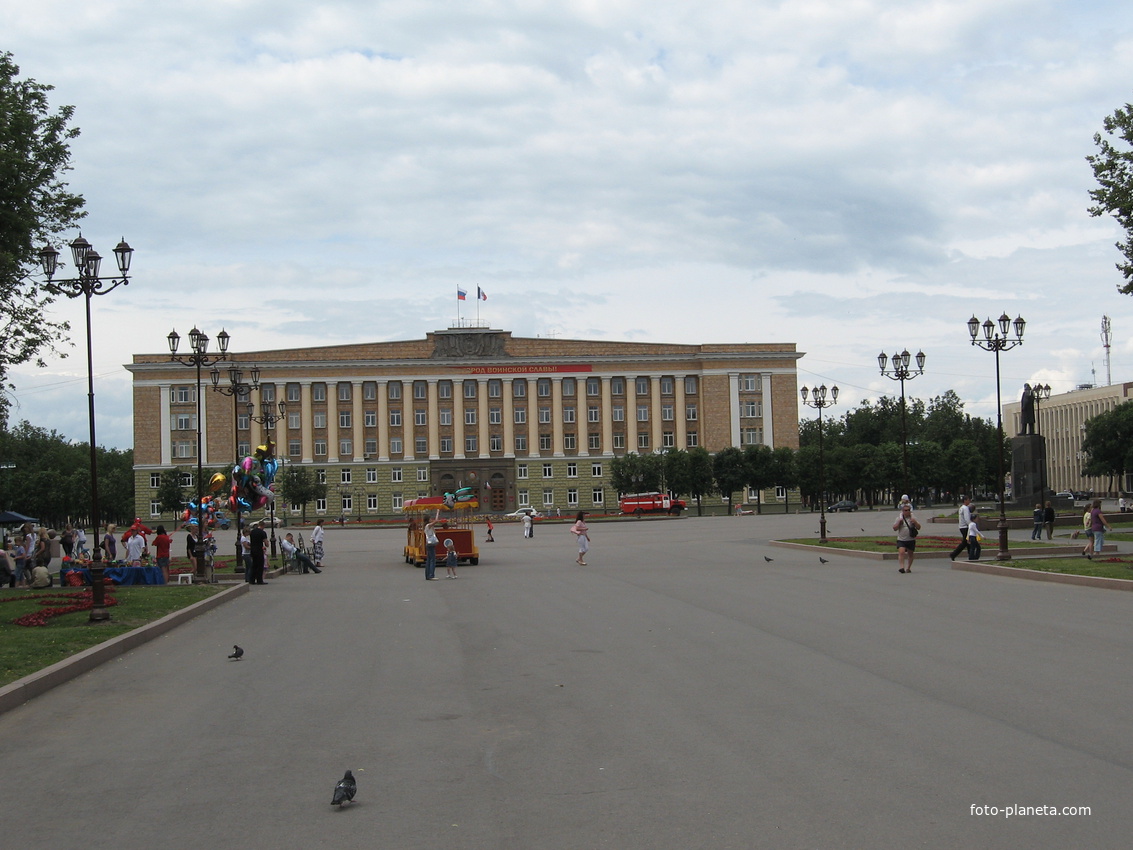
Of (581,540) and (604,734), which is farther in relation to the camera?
(581,540)

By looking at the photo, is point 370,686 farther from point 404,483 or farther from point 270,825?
point 404,483

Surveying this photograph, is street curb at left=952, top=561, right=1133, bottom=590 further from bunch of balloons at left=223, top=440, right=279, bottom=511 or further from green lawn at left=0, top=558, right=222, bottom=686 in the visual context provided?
bunch of balloons at left=223, top=440, right=279, bottom=511

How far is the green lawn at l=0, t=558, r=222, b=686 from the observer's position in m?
12.6

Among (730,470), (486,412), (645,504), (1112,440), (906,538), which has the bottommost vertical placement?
(645,504)

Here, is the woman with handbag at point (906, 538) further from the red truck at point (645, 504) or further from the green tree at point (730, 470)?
the green tree at point (730, 470)

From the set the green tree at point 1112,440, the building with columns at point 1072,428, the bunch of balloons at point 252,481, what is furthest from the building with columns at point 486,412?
the bunch of balloons at point 252,481

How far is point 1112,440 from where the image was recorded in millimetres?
95312

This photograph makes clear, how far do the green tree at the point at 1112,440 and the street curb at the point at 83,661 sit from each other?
92065 millimetres

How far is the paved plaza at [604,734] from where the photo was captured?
6.06 m

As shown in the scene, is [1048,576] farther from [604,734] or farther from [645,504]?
[645,504]

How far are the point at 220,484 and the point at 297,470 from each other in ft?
208

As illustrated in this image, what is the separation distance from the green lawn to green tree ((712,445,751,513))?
74.8 m

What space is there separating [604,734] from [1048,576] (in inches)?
670

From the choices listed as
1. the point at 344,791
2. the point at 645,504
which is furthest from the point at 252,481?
Answer: the point at 645,504
